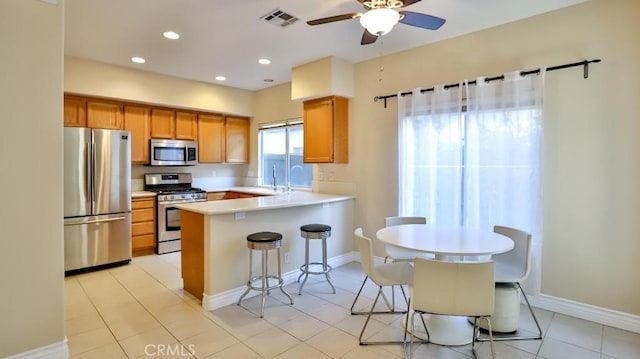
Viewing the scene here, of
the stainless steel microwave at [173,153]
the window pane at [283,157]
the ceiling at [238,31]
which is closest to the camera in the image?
the ceiling at [238,31]

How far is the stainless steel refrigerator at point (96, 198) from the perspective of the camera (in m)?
3.87

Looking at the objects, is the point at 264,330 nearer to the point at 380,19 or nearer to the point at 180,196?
the point at 380,19

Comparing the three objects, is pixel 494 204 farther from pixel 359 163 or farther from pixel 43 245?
pixel 43 245

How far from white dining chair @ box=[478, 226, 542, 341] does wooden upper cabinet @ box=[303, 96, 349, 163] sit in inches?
87.0

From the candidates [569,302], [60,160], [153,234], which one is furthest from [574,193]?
[153,234]

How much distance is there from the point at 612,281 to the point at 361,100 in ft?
10.4

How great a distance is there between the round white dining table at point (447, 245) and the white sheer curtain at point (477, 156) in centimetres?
57

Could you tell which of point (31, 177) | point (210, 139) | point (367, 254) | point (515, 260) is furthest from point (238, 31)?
point (515, 260)

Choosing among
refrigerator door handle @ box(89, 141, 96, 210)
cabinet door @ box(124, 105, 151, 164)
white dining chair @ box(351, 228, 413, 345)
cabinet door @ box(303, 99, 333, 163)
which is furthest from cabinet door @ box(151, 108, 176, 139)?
white dining chair @ box(351, 228, 413, 345)

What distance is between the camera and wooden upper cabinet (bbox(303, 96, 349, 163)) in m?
4.43

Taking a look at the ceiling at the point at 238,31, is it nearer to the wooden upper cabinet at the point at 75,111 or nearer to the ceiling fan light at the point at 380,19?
the wooden upper cabinet at the point at 75,111

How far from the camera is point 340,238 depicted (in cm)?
448

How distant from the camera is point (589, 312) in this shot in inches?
110

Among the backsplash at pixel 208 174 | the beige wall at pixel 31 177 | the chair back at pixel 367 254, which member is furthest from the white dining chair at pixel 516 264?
the backsplash at pixel 208 174
